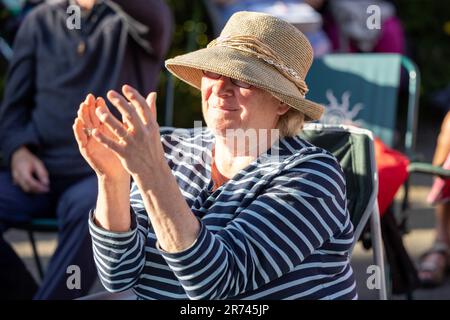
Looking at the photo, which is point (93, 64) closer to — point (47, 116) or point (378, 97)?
point (47, 116)

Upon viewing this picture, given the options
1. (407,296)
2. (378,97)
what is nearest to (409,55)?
(378,97)

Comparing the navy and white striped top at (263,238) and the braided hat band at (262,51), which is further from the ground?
the braided hat band at (262,51)

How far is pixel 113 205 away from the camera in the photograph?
228 cm

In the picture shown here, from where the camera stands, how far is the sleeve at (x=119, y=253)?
2.34 meters

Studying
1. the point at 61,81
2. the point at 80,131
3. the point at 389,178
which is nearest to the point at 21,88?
the point at 61,81

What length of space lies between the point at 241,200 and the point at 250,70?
35 centimetres

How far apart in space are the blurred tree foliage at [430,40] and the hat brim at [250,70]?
570 cm

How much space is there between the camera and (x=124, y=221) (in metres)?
2.32

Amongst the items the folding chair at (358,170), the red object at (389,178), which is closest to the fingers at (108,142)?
the folding chair at (358,170)

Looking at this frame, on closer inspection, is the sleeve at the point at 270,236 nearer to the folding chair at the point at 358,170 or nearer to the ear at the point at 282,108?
the ear at the point at 282,108

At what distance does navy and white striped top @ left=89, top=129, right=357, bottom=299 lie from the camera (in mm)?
2293

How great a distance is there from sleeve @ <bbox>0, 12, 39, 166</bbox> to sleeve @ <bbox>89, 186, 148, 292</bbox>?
171 cm

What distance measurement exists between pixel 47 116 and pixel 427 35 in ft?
16.6
